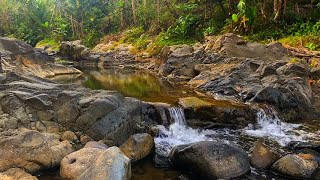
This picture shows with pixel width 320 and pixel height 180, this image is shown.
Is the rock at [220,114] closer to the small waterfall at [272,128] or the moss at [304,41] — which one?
the small waterfall at [272,128]

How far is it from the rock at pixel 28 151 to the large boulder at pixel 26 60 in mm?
15649

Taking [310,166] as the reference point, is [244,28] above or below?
above

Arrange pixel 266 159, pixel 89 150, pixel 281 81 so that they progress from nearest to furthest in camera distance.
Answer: pixel 89 150 → pixel 266 159 → pixel 281 81

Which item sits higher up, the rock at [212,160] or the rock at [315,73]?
the rock at [315,73]

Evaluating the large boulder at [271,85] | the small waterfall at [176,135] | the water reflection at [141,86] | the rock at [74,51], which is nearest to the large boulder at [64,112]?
the small waterfall at [176,135]

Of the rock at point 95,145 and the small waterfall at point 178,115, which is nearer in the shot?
the rock at point 95,145

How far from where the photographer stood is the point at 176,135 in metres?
11.8

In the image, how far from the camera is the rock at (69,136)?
31.1ft

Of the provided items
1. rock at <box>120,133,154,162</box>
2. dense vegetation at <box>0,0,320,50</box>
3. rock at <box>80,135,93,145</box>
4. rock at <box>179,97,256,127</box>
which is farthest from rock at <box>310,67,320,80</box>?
rock at <box>80,135,93,145</box>

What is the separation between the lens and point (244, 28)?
2486 cm

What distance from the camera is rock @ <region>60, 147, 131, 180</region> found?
6.59 metres

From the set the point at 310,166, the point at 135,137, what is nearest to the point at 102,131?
the point at 135,137

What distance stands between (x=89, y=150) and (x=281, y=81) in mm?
10501

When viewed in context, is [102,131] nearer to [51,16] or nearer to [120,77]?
[120,77]
